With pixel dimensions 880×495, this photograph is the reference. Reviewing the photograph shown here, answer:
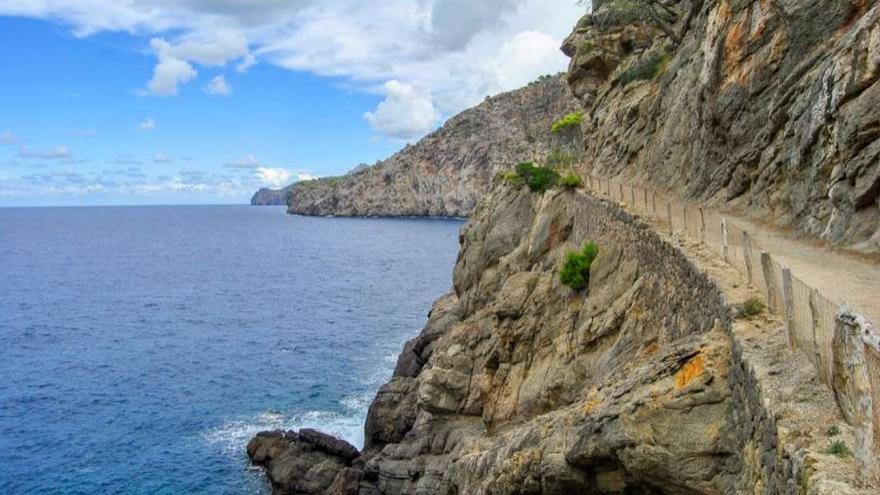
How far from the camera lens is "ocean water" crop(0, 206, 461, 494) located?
40.2 m

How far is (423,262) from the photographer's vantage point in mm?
121375

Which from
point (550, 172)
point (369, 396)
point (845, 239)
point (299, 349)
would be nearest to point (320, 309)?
point (299, 349)

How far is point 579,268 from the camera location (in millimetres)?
31078

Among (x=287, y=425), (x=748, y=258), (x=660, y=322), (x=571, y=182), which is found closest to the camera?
(x=748, y=258)

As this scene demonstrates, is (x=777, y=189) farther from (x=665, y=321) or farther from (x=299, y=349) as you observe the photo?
(x=299, y=349)

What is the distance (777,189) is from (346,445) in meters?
26.4

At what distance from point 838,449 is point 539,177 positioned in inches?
1602

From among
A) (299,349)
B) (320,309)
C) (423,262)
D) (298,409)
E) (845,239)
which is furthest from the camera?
(423,262)

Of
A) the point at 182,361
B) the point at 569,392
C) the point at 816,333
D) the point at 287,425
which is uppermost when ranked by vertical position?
the point at 816,333

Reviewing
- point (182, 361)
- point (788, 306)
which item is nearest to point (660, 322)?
point (788, 306)

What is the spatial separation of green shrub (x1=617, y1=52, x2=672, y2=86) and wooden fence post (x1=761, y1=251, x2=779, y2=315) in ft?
106

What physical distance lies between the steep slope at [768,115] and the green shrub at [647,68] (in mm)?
107

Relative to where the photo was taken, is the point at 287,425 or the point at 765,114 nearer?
the point at 765,114

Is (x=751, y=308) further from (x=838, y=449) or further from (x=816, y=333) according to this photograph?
(x=838, y=449)
